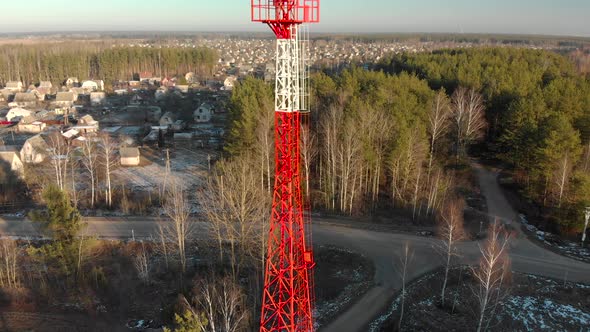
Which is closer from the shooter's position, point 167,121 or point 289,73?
point 289,73

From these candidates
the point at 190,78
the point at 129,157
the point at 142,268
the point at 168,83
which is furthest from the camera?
the point at 190,78

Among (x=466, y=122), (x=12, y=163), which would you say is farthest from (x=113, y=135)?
(x=466, y=122)

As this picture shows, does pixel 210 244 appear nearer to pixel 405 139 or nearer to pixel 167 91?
pixel 405 139

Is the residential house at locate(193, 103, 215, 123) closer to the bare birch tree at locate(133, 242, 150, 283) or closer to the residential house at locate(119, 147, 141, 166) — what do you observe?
the residential house at locate(119, 147, 141, 166)

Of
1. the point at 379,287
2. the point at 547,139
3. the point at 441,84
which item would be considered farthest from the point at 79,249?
the point at 441,84

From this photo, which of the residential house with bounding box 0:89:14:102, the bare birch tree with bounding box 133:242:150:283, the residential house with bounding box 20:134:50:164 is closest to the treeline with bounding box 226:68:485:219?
the bare birch tree with bounding box 133:242:150:283

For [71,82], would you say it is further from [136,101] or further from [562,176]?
[562,176]

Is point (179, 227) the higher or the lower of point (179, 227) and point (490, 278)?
the higher

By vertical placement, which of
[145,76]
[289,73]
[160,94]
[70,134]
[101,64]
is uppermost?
[289,73]
